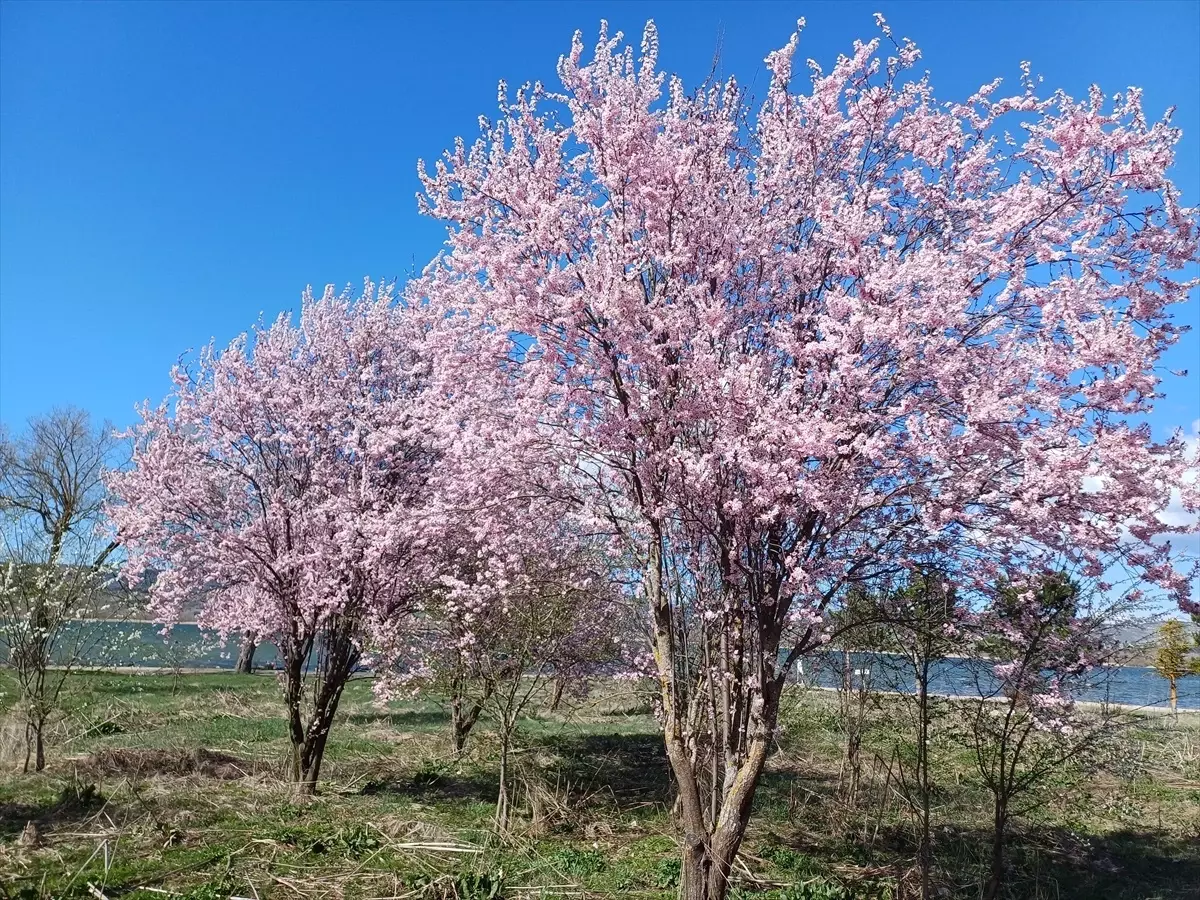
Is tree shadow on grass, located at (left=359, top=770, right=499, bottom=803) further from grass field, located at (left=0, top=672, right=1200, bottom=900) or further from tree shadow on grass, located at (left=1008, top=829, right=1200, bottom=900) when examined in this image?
tree shadow on grass, located at (left=1008, top=829, right=1200, bottom=900)

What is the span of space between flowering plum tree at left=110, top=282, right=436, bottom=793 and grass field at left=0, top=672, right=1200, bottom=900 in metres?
1.94

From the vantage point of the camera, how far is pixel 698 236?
6371 mm

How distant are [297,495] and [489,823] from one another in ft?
16.6

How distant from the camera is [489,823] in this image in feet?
29.7

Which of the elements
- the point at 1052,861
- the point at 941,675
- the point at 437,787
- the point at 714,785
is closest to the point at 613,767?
the point at 437,787

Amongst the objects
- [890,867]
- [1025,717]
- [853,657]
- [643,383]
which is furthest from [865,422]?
[853,657]

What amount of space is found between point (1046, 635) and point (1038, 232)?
11.7 feet

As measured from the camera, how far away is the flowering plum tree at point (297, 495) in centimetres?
1034

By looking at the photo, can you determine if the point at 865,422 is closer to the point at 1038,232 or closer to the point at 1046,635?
the point at 1038,232

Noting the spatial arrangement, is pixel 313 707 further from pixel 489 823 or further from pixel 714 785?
pixel 714 785

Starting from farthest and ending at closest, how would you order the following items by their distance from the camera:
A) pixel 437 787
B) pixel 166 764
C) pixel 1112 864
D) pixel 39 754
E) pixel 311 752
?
pixel 437 787 < pixel 39 754 < pixel 166 764 < pixel 311 752 < pixel 1112 864

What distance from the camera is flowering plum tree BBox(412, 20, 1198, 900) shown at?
16.6 ft

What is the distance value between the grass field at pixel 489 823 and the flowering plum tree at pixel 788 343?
2411mm

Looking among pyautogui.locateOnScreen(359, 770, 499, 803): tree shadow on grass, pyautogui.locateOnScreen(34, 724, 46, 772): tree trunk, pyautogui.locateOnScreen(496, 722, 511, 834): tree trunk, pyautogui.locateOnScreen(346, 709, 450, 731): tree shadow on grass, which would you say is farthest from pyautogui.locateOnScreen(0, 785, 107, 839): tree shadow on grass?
pyautogui.locateOnScreen(346, 709, 450, 731): tree shadow on grass
